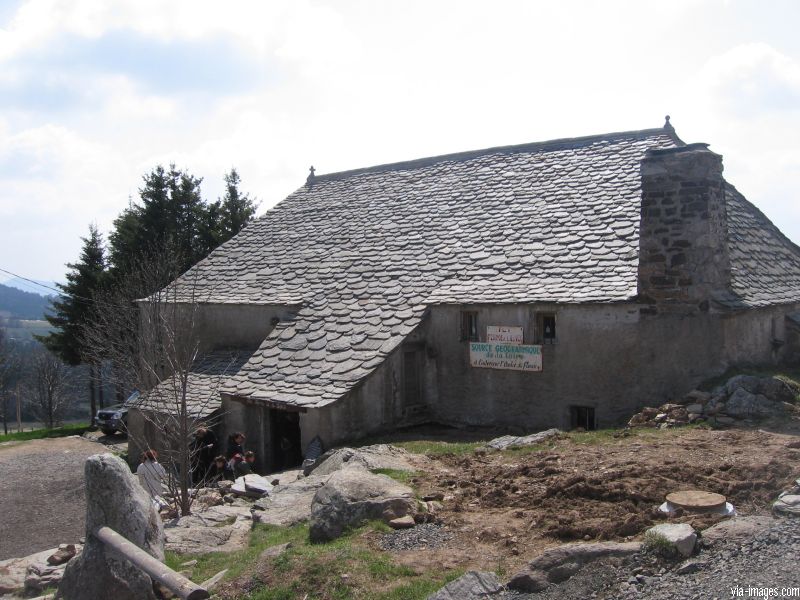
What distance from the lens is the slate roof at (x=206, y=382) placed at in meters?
15.2

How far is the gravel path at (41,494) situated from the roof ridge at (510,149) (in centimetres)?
1150

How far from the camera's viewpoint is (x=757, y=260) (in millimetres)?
14570

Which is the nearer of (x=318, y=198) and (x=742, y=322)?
(x=742, y=322)

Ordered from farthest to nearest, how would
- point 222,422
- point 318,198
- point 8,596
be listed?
point 318,198 < point 222,422 < point 8,596

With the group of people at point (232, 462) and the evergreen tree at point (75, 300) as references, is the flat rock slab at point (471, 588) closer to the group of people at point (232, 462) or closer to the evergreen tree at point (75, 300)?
the group of people at point (232, 462)

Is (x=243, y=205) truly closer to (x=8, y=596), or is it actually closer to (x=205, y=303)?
(x=205, y=303)

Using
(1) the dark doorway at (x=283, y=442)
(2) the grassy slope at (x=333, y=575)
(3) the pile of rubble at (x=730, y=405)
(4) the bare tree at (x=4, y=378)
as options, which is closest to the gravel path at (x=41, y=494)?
(1) the dark doorway at (x=283, y=442)

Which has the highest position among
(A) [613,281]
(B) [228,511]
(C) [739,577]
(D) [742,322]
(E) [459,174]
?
Result: (E) [459,174]

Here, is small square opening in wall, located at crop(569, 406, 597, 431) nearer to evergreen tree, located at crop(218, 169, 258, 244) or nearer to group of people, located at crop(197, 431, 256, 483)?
group of people, located at crop(197, 431, 256, 483)

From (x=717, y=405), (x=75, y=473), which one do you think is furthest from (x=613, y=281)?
(x=75, y=473)

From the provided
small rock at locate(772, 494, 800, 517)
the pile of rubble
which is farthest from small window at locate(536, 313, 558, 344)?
small rock at locate(772, 494, 800, 517)

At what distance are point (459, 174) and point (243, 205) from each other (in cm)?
1852

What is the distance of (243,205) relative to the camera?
116 ft

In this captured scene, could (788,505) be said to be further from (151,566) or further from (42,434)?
(42,434)
